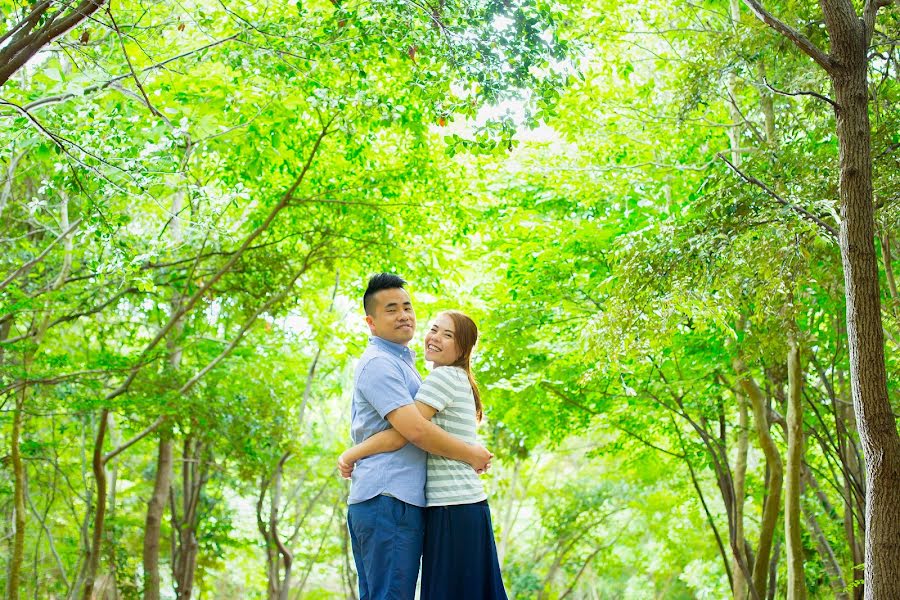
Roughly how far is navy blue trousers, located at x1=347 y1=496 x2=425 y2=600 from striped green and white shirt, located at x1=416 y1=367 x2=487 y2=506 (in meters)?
0.10

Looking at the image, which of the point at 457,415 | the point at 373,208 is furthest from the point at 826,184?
the point at 373,208

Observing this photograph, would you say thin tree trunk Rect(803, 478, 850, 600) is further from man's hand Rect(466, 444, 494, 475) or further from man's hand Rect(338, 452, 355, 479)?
man's hand Rect(338, 452, 355, 479)

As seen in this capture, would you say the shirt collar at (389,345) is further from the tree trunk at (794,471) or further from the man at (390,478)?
the tree trunk at (794,471)

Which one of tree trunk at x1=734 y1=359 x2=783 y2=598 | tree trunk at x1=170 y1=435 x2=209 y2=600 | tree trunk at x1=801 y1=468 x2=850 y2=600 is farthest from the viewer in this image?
tree trunk at x1=170 y1=435 x2=209 y2=600

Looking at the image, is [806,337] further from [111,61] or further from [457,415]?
[111,61]

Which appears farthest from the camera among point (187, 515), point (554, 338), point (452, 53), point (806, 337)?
point (187, 515)

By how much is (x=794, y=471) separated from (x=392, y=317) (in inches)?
159

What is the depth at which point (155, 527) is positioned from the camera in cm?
938

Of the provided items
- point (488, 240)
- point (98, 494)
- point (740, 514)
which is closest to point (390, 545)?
point (740, 514)

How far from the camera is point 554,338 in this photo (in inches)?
322

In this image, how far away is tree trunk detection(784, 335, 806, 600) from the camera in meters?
5.60

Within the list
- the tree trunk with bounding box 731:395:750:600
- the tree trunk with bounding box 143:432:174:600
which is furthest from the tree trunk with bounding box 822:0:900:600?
the tree trunk with bounding box 143:432:174:600

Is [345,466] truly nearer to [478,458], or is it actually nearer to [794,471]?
[478,458]

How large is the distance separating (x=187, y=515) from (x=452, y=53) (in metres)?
8.45
